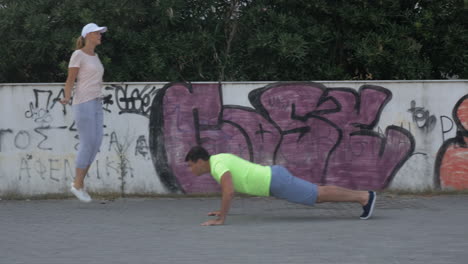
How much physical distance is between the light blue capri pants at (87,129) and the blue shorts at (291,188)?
8.04 feet

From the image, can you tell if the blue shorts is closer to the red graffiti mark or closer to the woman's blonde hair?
the woman's blonde hair

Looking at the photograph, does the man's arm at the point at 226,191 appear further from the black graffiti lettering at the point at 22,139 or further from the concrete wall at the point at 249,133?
the black graffiti lettering at the point at 22,139

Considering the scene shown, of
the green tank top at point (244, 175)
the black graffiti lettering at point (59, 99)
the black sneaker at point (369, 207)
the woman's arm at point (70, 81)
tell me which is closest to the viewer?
the green tank top at point (244, 175)

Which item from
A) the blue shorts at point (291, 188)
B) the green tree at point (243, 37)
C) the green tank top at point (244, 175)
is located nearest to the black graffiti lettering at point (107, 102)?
the green tree at point (243, 37)

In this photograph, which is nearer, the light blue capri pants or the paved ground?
the paved ground

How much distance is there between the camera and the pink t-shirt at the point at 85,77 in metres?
8.49

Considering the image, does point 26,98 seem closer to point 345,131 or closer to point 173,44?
point 173,44

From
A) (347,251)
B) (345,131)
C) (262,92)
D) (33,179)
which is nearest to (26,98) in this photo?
(33,179)

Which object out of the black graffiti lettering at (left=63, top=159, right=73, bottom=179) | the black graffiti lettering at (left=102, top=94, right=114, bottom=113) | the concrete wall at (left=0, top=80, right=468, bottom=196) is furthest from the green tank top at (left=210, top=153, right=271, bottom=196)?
the black graffiti lettering at (left=63, top=159, right=73, bottom=179)

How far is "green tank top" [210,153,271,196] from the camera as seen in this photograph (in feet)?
24.1

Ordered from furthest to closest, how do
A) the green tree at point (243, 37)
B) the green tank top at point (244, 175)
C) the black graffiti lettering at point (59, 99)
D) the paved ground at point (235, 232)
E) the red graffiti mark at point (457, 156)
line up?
the green tree at point (243, 37), the red graffiti mark at point (457, 156), the black graffiti lettering at point (59, 99), the green tank top at point (244, 175), the paved ground at point (235, 232)

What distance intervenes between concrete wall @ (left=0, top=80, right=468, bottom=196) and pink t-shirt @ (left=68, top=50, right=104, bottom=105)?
1.03 meters

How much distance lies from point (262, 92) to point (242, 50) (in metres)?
1.30

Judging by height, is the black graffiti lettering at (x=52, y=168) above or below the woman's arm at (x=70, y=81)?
below
